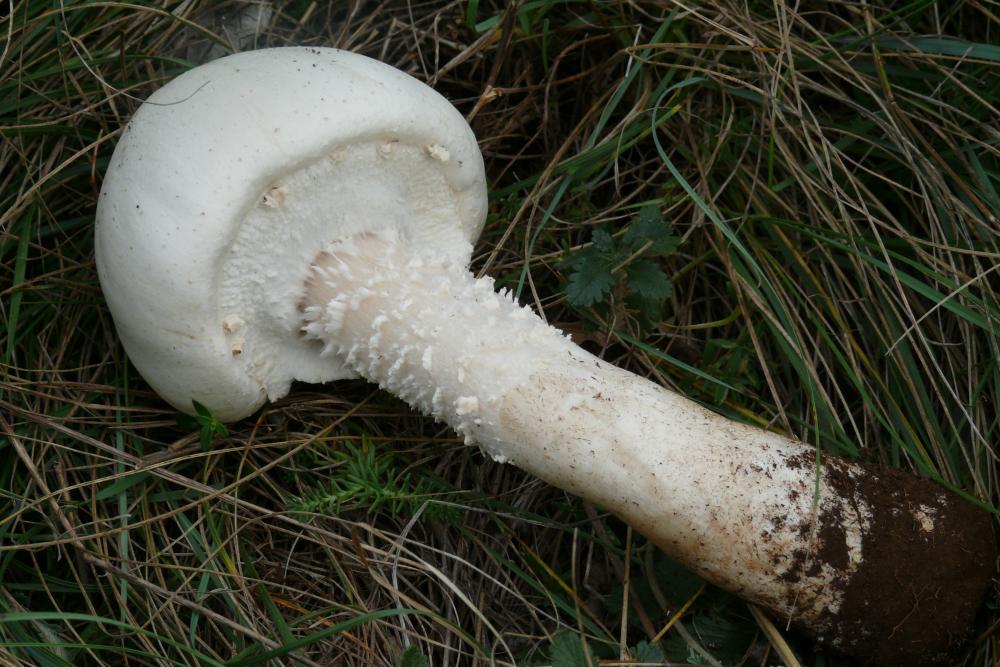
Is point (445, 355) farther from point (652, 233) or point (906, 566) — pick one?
point (906, 566)

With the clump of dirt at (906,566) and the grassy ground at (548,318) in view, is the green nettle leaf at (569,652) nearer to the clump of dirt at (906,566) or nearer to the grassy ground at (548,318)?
the grassy ground at (548,318)

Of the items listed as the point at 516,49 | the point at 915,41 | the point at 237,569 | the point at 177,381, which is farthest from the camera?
the point at 516,49

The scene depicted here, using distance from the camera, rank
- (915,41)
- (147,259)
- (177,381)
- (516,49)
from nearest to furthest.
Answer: (147,259) → (177,381) → (915,41) → (516,49)

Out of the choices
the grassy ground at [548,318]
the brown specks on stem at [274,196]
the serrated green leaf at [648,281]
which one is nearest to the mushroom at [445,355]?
the brown specks on stem at [274,196]

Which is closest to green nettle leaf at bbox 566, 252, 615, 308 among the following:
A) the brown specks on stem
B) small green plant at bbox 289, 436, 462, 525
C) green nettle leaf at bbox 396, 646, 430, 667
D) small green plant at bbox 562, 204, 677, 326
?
small green plant at bbox 562, 204, 677, 326

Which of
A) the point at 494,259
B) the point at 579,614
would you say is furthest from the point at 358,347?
the point at 579,614

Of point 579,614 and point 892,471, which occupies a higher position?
point 892,471

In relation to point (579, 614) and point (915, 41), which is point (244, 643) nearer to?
point (579, 614)
